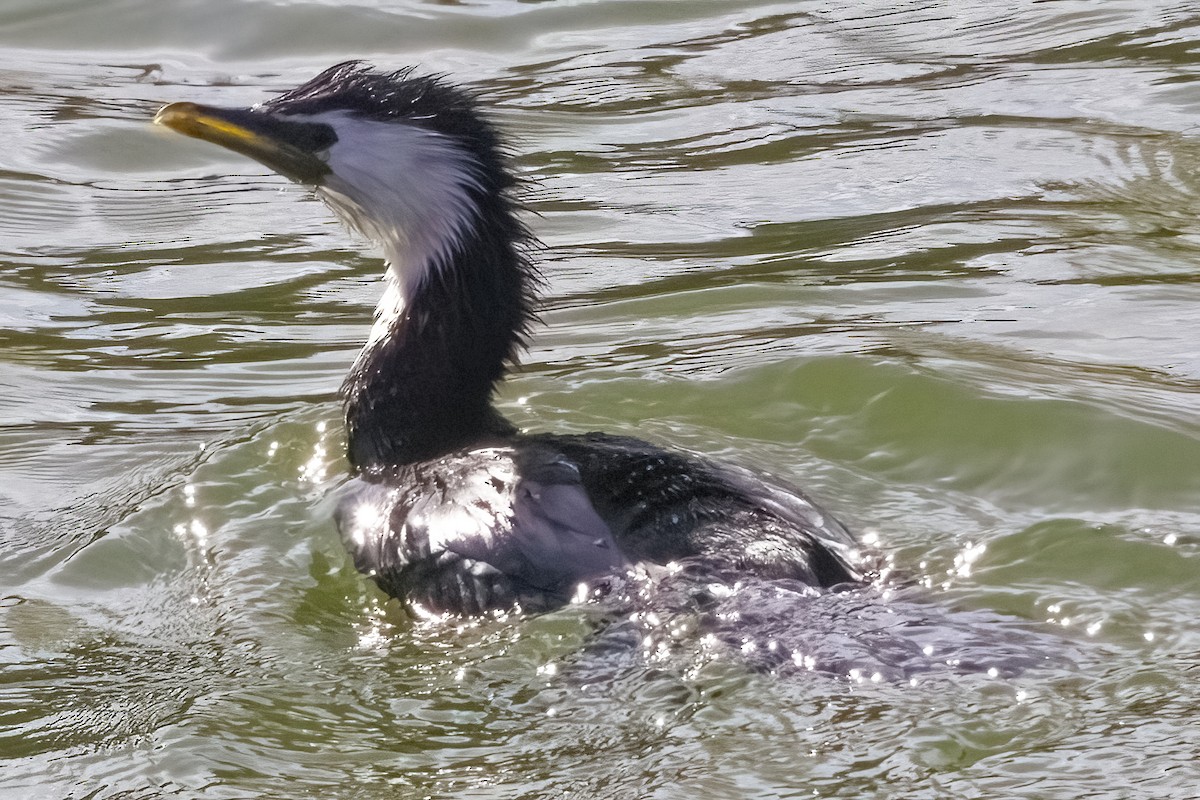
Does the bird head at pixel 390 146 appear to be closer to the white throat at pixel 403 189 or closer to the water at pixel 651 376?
the white throat at pixel 403 189

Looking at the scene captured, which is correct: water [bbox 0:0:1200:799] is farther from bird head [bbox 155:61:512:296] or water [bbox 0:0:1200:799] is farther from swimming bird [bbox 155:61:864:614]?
bird head [bbox 155:61:512:296]

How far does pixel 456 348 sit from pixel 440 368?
0.25ft

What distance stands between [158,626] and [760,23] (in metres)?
7.42

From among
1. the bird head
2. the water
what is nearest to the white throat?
the bird head

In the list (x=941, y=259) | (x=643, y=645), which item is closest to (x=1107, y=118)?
(x=941, y=259)

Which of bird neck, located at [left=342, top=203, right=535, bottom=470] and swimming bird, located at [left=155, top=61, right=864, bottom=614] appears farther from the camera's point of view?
bird neck, located at [left=342, top=203, right=535, bottom=470]

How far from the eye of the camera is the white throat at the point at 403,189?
4902 millimetres

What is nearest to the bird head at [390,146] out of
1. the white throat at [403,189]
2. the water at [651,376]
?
the white throat at [403,189]

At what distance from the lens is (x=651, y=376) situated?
19.5 feet

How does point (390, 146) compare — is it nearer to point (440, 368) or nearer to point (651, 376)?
point (440, 368)

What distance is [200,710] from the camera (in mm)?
3797

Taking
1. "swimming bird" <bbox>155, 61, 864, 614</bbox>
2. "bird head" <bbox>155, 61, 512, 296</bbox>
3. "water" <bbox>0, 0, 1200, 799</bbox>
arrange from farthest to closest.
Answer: "bird head" <bbox>155, 61, 512, 296</bbox> < "swimming bird" <bbox>155, 61, 864, 614</bbox> < "water" <bbox>0, 0, 1200, 799</bbox>

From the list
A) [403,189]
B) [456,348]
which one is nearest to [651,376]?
[456,348]

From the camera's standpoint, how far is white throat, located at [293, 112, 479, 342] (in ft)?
16.1
